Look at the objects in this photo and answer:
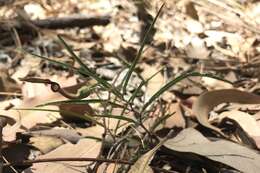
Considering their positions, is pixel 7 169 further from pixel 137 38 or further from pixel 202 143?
pixel 137 38

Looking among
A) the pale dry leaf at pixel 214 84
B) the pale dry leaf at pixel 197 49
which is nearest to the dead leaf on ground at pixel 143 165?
the pale dry leaf at pixel 214 84

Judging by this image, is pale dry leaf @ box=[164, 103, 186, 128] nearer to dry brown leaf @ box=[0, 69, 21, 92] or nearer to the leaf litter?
the leaf litter

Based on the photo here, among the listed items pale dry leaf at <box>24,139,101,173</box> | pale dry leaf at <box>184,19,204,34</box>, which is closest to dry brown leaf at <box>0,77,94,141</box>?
pale dry leaf at <box>24,139,101,173</box>

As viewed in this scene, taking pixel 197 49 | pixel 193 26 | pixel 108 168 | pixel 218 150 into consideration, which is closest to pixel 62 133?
pixel 108 168

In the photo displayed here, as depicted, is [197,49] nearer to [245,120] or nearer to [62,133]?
[245,120]

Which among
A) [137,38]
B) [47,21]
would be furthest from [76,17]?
[137,38]

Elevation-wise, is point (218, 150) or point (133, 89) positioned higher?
point (133, 89)

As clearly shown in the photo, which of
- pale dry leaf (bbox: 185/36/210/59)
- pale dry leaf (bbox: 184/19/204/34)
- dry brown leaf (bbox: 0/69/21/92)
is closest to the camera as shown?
dry brown leaf (bbox: 0/69/21/92)
